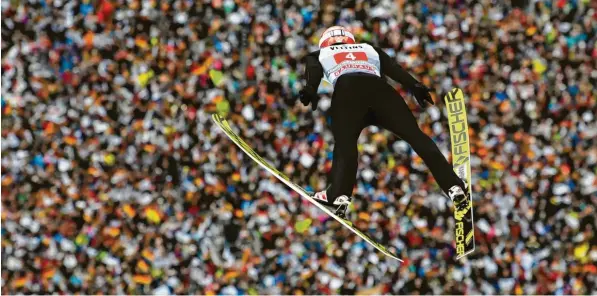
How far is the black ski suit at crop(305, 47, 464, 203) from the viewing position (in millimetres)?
6699

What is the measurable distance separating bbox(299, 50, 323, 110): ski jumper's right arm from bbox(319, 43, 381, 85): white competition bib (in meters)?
0.06

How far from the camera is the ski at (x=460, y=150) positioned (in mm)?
7387

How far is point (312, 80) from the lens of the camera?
6.85m

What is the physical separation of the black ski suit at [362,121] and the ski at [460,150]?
2.12 ft

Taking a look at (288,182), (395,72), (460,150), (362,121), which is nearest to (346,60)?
(395,72)

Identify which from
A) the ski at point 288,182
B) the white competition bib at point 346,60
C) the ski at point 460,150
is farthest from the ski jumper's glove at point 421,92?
the ski at point 288,182

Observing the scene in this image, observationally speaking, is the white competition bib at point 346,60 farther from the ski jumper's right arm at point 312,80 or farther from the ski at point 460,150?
the ski at point 460,150

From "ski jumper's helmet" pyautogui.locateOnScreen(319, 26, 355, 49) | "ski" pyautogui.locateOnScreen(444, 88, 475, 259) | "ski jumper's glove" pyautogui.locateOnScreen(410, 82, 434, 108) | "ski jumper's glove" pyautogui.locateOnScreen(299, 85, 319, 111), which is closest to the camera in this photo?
"ski jumper's glove" pyautogui.locateOnScreen(299, 85, 319, 111)

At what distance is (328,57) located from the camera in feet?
23.1

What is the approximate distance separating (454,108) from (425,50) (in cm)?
254

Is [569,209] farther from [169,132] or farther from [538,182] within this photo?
[169,132]

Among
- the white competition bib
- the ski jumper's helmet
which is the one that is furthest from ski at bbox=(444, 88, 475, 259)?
the ski jumper's helmet

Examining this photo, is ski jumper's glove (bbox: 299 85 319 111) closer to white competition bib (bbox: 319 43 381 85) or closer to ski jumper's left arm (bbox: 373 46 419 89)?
white competition bib (bbox: 319 43 381 85)

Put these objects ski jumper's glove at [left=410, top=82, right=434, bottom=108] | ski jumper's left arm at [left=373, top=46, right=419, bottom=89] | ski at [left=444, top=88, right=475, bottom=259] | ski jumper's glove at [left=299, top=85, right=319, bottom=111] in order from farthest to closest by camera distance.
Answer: ski at [left=444, top=88, right=475, bottom=259]
ski jumper's left arm at [left=373, top=46, right=419, bottom=89]
ski jumper's glove at [left=410, top=82, right=434, bottom=108]
ski jumper's glove at [left=299, top=85, right=319, bottom=111]
